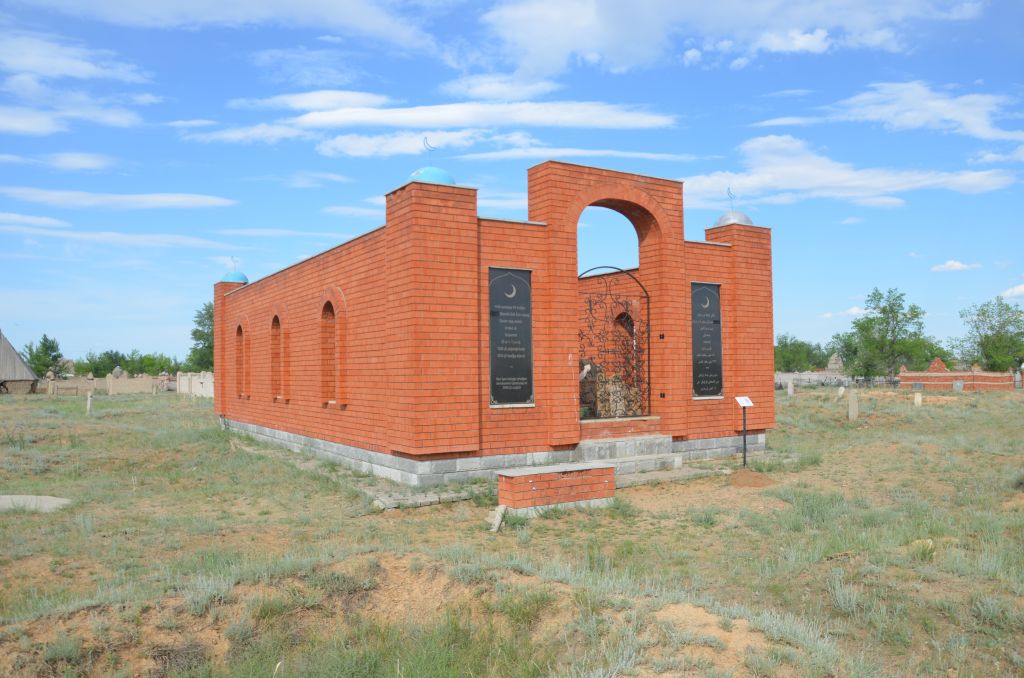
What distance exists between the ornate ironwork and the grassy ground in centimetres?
297

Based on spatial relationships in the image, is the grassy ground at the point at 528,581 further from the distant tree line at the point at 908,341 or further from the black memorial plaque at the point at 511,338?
the distant tree line at the point at 908,341

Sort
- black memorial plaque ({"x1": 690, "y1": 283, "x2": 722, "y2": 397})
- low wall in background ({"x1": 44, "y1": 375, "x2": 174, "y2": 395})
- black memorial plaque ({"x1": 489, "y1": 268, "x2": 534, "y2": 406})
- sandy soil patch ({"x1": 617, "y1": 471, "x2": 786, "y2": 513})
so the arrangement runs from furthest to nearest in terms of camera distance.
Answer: low wall in background ({"x1": 44, "y1": 375, "x2": 174, "y2": 395}), black memorial plaque ({"x1": 690, "y1": 283, "x2": 722, "y2": 397}), black memorial plaque ({"x1": 489, "y1": 268, "x2": 534, "y2": 406}), sandy soil patch ({"x1": 617, "y1": 471, "x2": 786, "y2": 513})

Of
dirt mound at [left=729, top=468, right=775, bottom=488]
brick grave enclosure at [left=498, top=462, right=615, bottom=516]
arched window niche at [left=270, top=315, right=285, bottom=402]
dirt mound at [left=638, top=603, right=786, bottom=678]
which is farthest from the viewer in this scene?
arched window niche at [left=270, top=315, right=285, bottom=402]

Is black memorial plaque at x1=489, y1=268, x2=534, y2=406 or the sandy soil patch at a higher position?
black memorial plaque at x1=489, y1=268, x2=534, y2=406

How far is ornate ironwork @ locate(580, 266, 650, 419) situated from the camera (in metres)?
15.8

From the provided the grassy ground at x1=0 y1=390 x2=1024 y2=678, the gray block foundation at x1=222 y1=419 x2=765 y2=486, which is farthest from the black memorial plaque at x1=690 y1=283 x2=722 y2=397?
the grassy ground at x1=0 y1=390 x2=1024 y2=678

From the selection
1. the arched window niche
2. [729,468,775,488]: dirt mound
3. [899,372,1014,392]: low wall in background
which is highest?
the arched window niche

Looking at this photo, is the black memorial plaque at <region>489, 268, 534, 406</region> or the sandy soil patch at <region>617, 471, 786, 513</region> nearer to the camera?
the sandy soil patch at <region>617, 471, 786, 513</region>

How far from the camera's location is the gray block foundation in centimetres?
1226

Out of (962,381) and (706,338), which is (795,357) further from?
(706,338)

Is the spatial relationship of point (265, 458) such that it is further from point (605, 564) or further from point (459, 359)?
point (605, 564)

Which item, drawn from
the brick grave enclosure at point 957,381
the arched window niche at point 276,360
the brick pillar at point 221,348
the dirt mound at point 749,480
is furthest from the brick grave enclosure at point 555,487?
the brick grave enclosure at point 957,381

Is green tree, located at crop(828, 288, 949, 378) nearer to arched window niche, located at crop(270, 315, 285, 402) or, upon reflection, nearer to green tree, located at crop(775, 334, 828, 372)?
green tree, located at crop(775, 334, 828, 372)

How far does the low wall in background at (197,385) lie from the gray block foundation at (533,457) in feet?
92.9
